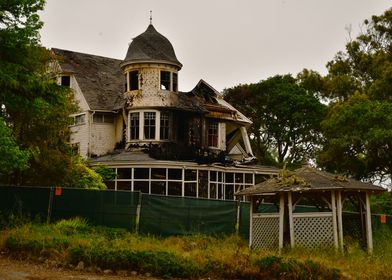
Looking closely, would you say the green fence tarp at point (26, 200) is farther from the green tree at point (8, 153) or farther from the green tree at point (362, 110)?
the green tree at point (362, 110)

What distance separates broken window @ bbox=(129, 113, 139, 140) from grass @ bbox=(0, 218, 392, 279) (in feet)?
61.6

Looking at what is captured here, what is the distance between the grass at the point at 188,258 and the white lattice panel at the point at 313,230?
0.74m

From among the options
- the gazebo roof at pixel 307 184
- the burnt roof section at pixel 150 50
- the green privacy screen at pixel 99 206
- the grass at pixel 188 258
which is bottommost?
the grass at pixel 188 258

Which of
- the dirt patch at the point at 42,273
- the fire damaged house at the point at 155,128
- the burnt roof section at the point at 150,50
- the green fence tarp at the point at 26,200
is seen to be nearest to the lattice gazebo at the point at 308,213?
the dirt patch at the point at 42,273

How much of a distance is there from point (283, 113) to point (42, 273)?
142 feet

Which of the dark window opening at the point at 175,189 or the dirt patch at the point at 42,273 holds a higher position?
the dark window opening at the point at 175,189

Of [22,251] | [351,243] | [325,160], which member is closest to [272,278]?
[351,243]

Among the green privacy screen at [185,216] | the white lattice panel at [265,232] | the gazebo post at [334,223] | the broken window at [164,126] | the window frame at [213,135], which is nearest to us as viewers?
the gazebo post at [334,223]

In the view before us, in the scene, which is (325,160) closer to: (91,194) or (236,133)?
(236,133)

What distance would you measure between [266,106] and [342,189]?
1545 inches

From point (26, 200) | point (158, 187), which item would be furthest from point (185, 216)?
point (158, 187)

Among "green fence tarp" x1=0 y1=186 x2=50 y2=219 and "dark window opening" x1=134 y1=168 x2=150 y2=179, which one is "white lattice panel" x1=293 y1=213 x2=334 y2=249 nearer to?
"green fence tarp" x1=0 y1=186 x2=50 y2=219

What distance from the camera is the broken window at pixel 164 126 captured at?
122ft

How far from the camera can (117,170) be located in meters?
34.8
